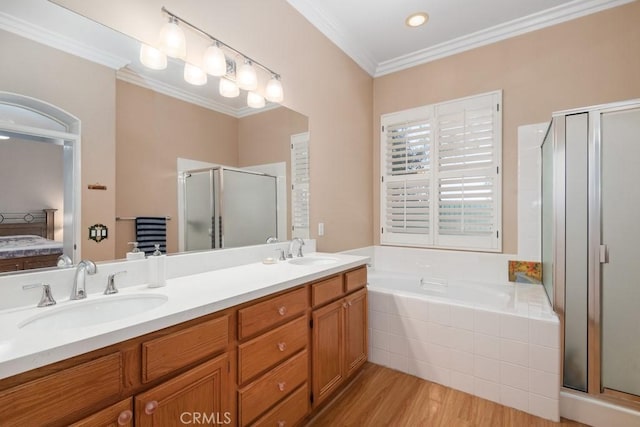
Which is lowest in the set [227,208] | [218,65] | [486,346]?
[486,346]

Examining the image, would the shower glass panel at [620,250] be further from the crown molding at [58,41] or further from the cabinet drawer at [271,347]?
the crown molding at [58,41]

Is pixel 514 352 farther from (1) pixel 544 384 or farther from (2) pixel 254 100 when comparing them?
(2) pixel 254 100

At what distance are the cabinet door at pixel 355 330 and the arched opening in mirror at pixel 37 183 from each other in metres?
1.51

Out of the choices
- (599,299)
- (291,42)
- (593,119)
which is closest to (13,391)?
(291,42)

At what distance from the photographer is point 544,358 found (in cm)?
175

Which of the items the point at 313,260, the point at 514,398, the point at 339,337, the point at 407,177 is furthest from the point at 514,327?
the point at 407,177

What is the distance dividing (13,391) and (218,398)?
62 centimetres

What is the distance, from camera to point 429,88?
9.90 ft

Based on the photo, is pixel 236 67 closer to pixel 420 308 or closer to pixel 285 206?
pixel 285 206

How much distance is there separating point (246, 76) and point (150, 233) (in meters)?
1.12

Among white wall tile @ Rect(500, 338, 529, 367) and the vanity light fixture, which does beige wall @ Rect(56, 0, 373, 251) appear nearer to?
the vanity light fixture

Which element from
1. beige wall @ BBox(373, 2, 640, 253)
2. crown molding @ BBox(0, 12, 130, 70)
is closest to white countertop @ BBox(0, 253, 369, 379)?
crown molding @ BBox(0, 12, 130, 70)

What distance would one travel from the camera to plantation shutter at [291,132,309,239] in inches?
92.2

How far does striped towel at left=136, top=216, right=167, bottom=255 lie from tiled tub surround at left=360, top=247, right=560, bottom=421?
1605 millimetres
